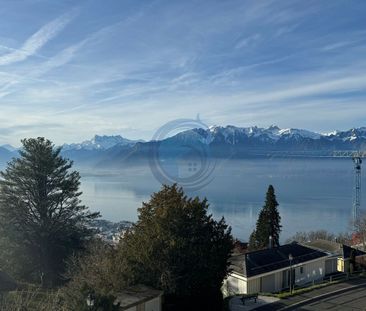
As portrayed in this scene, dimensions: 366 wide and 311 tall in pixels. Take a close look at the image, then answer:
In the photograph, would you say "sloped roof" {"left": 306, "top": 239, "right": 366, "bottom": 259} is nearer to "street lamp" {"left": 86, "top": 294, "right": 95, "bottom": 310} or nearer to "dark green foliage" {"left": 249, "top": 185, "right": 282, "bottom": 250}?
"dark green foliage" {"left": 249, "top": 185, "right": 282, "bottom": 250}

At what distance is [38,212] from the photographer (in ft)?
78.8

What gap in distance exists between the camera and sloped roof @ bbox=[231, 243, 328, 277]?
22.2 meters

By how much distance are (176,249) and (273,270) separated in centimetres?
926

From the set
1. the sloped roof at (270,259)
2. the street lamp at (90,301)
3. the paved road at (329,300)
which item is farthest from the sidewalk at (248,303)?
the street lamp at (90,301)

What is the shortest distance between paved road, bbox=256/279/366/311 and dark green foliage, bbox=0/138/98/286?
11.5 metres

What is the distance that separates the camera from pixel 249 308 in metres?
19.0

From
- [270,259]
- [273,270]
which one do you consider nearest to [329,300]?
[273,270]

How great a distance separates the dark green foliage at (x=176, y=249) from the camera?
15.1 metres

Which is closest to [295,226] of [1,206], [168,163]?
[168,163]

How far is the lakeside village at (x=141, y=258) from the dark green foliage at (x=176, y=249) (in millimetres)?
36

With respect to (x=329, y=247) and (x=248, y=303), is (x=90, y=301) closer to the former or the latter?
(x=248, y=303)

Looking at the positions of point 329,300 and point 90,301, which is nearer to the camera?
point 90,301

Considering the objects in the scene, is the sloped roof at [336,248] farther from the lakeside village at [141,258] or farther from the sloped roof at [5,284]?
the sloped roof at [5,284]

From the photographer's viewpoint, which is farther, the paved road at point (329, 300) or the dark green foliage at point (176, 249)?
the paved road at point (329, 300)
